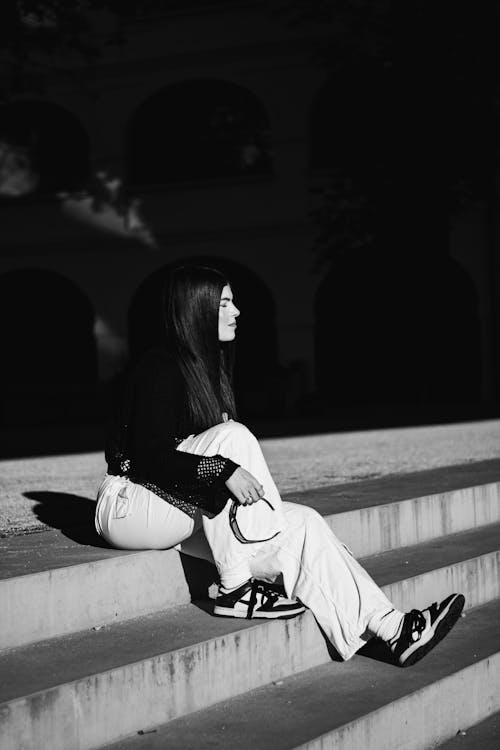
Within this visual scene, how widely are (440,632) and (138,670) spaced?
3.66ft

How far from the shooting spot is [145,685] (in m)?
3.08

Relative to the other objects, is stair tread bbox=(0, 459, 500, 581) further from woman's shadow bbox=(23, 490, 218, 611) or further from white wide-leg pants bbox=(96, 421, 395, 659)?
white wide-leg pants bbox=(96, 421, 395, 659)

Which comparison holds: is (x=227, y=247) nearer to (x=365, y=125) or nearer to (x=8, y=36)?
(x=365, y=125)

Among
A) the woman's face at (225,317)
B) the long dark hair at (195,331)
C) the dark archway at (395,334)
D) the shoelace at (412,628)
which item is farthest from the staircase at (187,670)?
the dark archway at (395,334)

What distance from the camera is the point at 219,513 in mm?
3549

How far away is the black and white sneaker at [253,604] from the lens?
359 cm

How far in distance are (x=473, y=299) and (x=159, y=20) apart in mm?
7905

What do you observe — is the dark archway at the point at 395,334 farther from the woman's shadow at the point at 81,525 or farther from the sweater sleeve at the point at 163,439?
the sweater sleeve at the point at 163,439

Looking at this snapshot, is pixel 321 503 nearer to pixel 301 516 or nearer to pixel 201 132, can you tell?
pixel 301 516

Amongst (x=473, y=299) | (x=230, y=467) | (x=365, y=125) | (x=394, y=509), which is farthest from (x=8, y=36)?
(x=230, y=467)

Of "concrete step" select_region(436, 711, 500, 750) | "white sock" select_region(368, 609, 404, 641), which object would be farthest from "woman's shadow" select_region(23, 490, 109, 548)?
"concrete step" select_region(436, 711, 500, 750)

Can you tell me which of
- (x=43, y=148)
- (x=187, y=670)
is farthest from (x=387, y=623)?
(x=43, y=148)

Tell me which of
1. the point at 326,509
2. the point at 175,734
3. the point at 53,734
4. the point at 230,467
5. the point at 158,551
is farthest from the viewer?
the point at 326,509

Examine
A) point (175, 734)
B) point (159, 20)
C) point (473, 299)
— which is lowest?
point (175, 734)
